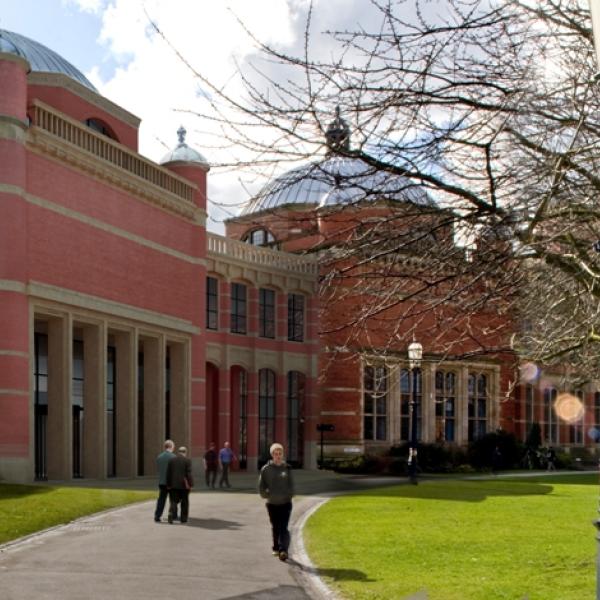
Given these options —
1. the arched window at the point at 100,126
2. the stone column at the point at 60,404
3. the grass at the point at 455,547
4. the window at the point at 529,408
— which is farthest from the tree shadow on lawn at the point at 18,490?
the window at the point at 529,408

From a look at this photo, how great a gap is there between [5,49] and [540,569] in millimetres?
22811

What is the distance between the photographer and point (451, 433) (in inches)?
2261

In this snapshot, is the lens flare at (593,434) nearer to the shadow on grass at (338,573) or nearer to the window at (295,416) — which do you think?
the window at (295,416)

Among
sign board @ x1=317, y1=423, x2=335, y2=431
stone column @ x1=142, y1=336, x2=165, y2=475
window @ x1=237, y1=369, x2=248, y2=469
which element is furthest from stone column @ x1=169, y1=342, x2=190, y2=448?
sign board @ x1=317, y1=423, x2=335, y2=431

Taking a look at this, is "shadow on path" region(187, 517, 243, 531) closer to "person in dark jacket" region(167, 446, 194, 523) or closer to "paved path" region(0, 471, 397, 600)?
"paved path" region(0, 471, 397, 600)

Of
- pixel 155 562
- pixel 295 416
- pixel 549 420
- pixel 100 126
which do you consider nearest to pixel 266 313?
pixel 295 416

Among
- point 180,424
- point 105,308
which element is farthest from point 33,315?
point 180,424

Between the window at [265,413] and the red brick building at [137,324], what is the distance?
0.30 ft

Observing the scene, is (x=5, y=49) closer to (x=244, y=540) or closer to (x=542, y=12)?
(x=244, y=540)

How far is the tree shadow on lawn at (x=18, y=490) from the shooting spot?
2441 cm

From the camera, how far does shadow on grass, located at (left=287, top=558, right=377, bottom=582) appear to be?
13431mm

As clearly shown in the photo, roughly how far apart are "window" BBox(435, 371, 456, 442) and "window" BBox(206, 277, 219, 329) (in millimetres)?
14833

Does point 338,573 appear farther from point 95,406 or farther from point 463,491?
point 95,406

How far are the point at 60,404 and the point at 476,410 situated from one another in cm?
3067
